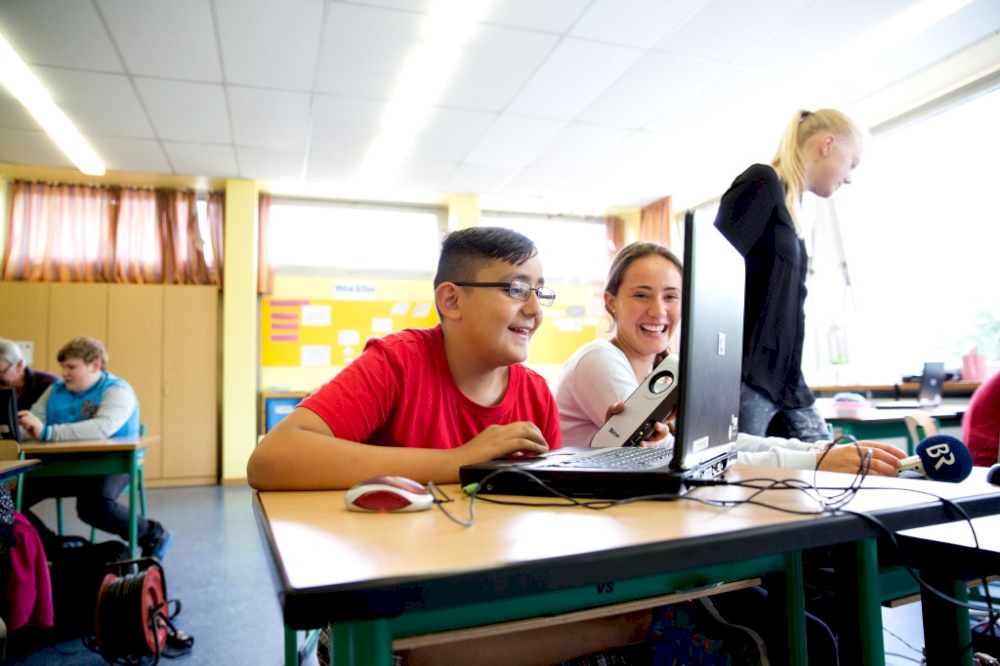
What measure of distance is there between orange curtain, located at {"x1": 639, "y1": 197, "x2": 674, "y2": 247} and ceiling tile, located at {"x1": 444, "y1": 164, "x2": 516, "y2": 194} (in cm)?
164

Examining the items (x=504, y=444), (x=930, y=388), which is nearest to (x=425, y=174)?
(x=930, y=388)

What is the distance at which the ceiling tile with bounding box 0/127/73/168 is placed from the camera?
4.49 metres

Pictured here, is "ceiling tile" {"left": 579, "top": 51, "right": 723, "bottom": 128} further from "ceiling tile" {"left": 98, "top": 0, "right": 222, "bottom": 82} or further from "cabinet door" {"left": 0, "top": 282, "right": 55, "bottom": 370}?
"cabinet door" {"left": 0, "top": 282, "right": 55, "bottom": 370}

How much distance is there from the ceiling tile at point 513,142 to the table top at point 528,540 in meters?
4.03

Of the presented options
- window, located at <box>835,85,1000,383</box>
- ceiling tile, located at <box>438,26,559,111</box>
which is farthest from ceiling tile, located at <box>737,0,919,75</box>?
ceiling tile, located at <box>438,26,559,111</box>

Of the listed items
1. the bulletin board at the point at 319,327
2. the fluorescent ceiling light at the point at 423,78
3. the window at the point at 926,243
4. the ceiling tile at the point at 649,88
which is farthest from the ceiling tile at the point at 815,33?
the bulletin board at the point at 319,327

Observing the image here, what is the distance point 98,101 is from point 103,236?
6.85 ft

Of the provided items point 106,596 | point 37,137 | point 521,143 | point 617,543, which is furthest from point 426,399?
point 37,137

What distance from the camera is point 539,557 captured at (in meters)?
0.46

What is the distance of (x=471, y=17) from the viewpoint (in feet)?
10.4

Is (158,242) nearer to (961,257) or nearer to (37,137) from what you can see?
(37,137)

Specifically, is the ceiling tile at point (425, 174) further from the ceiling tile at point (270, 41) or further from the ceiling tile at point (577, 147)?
the ceiling tile at point (270, 41)

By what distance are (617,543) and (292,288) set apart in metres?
5.99

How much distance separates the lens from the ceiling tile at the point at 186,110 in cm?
383
